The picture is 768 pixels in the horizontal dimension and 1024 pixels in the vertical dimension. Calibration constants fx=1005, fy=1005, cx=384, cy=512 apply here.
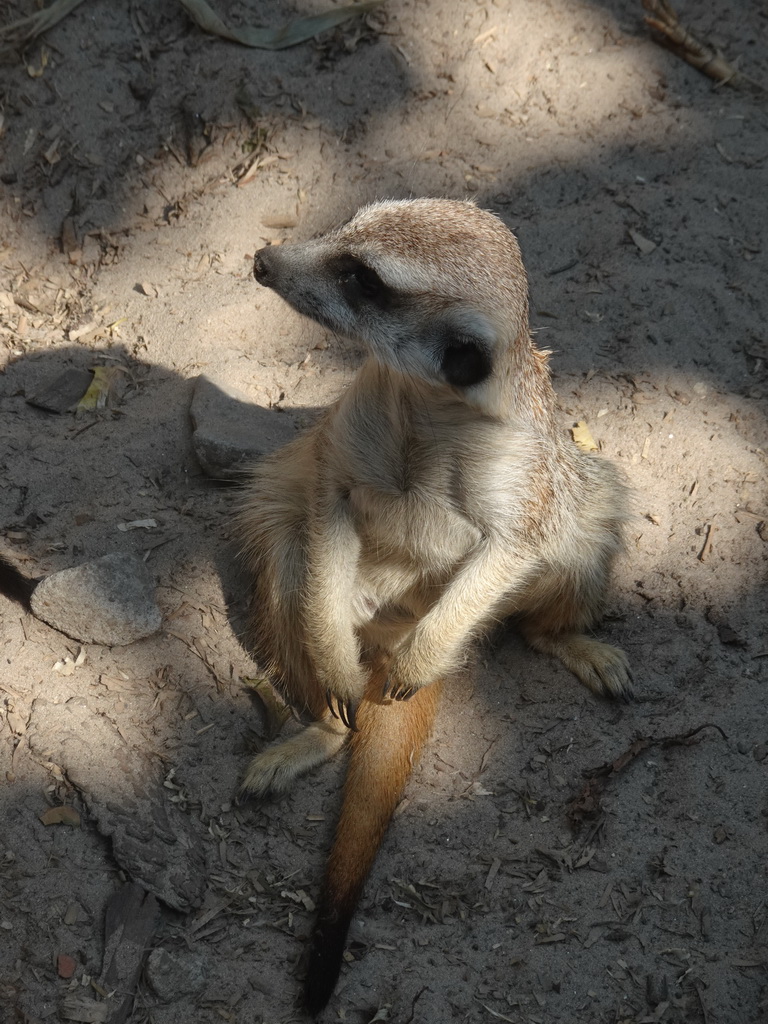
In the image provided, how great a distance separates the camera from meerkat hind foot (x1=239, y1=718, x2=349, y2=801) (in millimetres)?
2566

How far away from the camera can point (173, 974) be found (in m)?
2.21

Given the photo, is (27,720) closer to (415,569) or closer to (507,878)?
(415,569)

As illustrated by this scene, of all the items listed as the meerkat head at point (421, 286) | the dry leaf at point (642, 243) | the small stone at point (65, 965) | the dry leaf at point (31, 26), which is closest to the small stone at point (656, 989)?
the small stone at point (65, 965)

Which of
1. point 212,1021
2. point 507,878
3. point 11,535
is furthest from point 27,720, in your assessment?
point 507,878

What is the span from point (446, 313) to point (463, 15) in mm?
2737

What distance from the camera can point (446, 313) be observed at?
215 centimetres

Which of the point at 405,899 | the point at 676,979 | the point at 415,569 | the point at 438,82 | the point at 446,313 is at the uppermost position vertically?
the point at 446,313

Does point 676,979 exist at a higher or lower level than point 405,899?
higher

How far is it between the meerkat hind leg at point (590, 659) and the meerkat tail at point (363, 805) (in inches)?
15.7

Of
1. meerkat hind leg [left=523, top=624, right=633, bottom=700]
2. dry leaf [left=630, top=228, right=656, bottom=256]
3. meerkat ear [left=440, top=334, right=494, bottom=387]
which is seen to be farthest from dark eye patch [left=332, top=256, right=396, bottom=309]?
dry leaf [left=630, top=228, right=656, bottom=256]

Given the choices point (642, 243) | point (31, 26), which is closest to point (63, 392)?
point (31, 26)

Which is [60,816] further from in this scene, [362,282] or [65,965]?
[362,282]

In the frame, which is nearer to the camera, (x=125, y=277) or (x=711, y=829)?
(x=711, y=829)

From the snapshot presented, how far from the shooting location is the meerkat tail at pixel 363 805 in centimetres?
220
